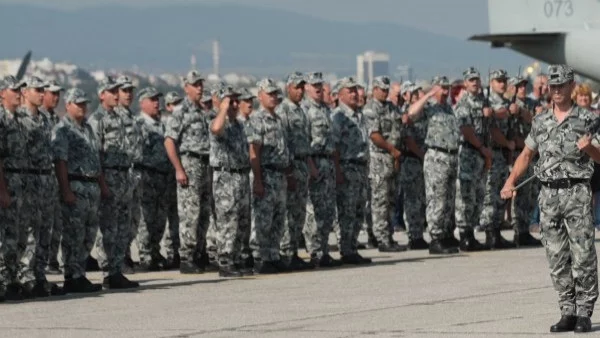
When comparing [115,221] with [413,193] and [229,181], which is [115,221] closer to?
[229,181]

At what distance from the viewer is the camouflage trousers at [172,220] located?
18172 mm

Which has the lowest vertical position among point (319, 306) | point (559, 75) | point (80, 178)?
point (319, 306)

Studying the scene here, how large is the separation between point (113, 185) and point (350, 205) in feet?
10.6

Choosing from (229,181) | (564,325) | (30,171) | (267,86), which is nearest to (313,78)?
(267,86)

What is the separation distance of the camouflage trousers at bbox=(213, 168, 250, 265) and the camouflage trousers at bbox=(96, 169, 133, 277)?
89cm

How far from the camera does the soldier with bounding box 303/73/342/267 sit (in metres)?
17.8

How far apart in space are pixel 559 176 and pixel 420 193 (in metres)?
8.56

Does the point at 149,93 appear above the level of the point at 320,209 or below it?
above

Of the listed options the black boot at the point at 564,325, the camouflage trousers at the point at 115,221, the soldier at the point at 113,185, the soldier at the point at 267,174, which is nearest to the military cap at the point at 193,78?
the soldier at the point at 267,174

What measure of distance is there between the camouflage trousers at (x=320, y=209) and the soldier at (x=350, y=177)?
28cm

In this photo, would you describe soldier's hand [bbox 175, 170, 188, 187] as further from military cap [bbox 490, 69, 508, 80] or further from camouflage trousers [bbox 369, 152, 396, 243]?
military cap [bbox 490, 69, 508, 80]

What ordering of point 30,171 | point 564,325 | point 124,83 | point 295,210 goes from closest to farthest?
point 564,325 < point 30,171 < point 124,83 < point 295,210

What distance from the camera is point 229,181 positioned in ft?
54.2

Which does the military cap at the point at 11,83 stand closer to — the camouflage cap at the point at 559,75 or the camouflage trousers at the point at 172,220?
the camouflage trousers at the point at 172,220
